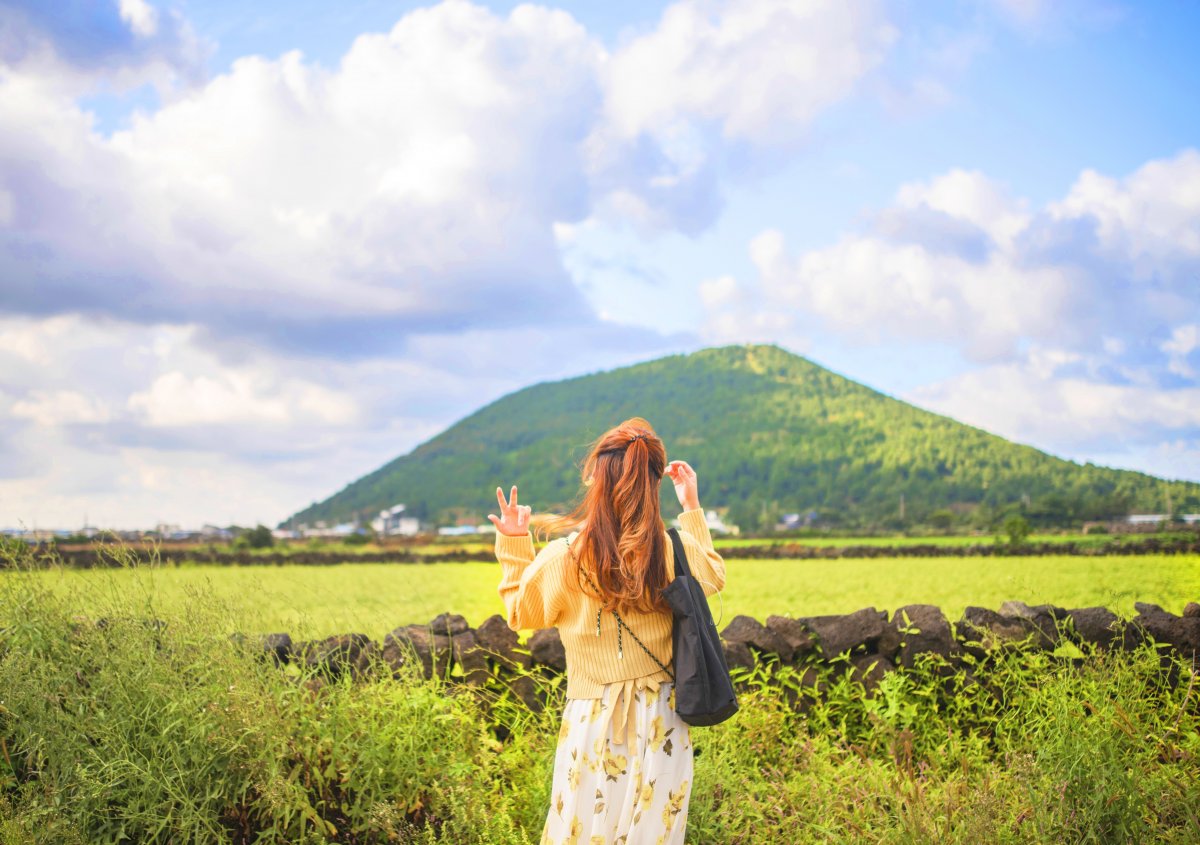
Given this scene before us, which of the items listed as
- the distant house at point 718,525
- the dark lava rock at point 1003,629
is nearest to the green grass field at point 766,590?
the dark lava rock at point 1003,629

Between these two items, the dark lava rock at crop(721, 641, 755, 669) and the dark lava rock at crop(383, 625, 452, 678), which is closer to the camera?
the dark lava rock at crop(383, 625, 452, 678)

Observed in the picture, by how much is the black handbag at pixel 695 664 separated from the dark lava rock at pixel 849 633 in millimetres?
4335

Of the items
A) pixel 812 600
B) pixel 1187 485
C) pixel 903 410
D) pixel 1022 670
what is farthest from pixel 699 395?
pixel 1022 670

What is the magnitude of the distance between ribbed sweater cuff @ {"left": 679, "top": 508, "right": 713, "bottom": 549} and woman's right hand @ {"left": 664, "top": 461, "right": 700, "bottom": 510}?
52mm

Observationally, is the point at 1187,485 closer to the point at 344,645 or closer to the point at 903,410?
the point at 344,645

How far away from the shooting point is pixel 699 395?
124 metres

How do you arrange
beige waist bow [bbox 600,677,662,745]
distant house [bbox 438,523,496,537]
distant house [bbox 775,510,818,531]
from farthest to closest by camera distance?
distant house [bbox 775,510,818,531] → distant house [bbox 438,523,496,537] → beige waist bow [bbox 600,677,662,745]

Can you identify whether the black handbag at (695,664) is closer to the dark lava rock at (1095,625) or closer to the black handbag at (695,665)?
the black handbag at (695,665)

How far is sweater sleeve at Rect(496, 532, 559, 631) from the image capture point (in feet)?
12.4

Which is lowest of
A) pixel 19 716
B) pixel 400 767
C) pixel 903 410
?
pixel 400 767

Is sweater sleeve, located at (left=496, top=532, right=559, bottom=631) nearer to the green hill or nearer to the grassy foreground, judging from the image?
the grassy foreground

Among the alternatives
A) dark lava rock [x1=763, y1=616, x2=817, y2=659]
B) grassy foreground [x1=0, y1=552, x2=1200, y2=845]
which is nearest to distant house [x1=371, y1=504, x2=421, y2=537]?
dark lava rock [x1=763, y1=616, x2=817, y2=659]

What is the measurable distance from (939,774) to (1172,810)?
5.49 ft

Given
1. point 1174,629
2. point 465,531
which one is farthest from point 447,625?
point 465,531
